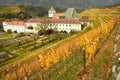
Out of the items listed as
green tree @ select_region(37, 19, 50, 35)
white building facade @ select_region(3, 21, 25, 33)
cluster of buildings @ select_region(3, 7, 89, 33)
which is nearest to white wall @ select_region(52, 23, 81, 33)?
cluster of buildings @ select_region(3, 7, 89, 33)

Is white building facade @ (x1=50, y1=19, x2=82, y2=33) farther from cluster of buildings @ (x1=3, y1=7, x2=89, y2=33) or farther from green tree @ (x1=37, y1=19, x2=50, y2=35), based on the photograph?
green tree @ (x1=37, y1=19, x2=50, y2=35)

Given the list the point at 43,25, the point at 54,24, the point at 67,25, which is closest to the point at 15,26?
the point at 43,25

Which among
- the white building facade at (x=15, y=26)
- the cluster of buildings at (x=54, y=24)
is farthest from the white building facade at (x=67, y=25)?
the white building facade at (x=15, y=26)

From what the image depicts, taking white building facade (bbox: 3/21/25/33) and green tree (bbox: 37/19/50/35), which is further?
white building facade (bbox: 3/21/25/33)

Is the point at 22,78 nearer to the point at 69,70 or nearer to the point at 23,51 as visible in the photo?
the point at 69,70

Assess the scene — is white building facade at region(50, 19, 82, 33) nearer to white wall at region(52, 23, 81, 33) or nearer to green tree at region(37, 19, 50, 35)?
white wall at region(52, 23, 81, 33)

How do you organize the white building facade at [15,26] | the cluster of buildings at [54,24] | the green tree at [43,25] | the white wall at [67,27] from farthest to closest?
the white building facade at [15,26]
the cluster of buildings at [54,24]
the green tree at [43,25]
the white wall at [67,27]

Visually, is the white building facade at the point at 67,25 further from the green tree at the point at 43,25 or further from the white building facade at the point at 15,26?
the white building facade at the point at 15,26

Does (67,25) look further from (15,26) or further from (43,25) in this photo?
(15,26)

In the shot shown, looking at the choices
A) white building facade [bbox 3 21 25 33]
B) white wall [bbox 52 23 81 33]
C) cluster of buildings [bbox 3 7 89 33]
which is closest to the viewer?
white wall [bbox 52 23 81 33]

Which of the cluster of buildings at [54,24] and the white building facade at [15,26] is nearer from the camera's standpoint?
the cluster of buildings at [54,24]

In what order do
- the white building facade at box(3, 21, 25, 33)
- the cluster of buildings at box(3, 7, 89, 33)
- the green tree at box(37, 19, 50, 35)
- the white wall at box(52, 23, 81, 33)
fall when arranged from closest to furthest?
the white wall at box(52, 23, 81, 33) < the green tree at box(37, 19, 50, 35) < the cluster of buildings at box(3, 7, 89, 33) < the white building facade at box(3, 21, 25, 33)

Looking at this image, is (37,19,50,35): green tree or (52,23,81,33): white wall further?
(37,19,50,35): green tree

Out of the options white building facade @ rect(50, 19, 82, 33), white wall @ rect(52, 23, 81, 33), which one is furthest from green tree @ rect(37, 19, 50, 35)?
white wall @ rect(52, 23, 81, 33)
